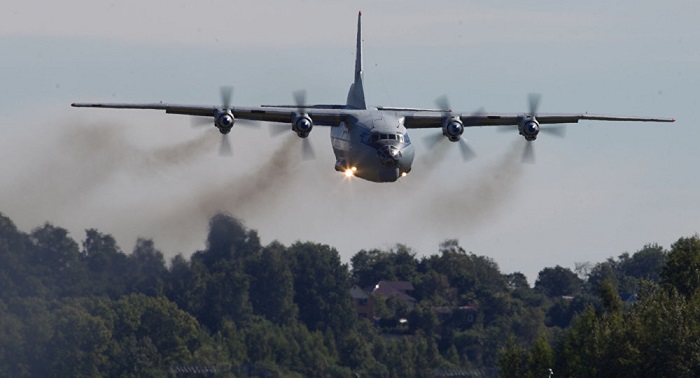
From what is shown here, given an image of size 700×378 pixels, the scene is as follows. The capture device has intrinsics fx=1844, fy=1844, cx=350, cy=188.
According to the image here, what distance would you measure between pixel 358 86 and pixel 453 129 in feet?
52.0

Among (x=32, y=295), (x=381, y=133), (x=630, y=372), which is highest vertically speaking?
(x=32, y=295)

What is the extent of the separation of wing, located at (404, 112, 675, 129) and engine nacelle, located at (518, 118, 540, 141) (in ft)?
2.20

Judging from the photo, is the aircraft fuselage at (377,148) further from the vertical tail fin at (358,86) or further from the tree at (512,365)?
the tree at (512,365)

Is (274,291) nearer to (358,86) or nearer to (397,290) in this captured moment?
(397,290)

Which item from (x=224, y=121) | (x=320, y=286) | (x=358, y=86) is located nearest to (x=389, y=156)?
(x=224, y=121)

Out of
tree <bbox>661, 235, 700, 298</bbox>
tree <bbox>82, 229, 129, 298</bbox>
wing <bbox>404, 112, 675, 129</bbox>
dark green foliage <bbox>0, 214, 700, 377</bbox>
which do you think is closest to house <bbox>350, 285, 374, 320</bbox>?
dark green foliage <bbox>0, 214, 700, 377</bbox>

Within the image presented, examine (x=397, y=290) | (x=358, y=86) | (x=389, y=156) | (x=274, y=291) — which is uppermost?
(x=397, y=290)

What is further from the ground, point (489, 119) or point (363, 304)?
point (363, 304)

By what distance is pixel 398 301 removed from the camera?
596 ft

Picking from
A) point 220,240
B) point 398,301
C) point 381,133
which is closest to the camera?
point 381,133

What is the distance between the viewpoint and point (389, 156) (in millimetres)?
95812

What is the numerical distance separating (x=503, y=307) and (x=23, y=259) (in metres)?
49.2

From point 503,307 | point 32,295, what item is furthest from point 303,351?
point 503,307

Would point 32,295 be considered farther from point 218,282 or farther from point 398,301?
point 398,301
